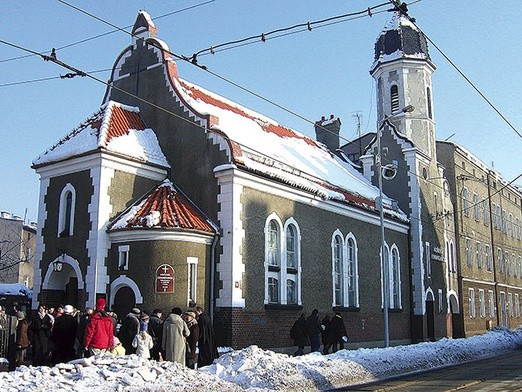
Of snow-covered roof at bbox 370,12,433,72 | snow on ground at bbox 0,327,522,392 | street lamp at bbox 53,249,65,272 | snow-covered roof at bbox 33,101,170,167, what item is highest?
snow-covered roof at bbox 370,12,433,72

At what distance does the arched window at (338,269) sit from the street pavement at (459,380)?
7.02 m

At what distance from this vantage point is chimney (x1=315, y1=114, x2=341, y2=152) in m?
39.1

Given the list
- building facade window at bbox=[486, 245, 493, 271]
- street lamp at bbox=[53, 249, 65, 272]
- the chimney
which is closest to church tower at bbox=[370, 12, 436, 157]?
the chimney

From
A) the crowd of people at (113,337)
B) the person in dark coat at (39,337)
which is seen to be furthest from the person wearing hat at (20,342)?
the person in dark coat at (39,337)

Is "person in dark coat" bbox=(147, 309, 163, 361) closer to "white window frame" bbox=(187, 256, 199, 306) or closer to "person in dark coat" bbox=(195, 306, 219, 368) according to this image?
"person in dark coat" bbox=(195, 306, 219, 368)

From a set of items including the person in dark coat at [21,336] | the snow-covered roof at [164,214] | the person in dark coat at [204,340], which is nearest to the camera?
the person in dark coat at [21,336]

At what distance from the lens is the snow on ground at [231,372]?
11656 mm

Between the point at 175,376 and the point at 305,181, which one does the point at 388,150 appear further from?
the point at 175,376

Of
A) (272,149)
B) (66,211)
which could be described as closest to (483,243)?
(272,149)

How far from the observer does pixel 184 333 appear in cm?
1463

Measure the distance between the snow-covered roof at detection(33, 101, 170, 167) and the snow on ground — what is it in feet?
30.8

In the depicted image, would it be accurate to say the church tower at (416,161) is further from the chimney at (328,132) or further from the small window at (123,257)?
the small window at (123,257)

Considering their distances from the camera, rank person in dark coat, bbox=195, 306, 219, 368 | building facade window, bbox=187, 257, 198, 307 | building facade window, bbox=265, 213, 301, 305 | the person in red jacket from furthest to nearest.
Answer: building facade window, bbox=265, 213, 301, 305, building facade window, bbox=187, 257, 198, 307, person in dark coat, bbox=195, 306, 219, 368, the person in red jacket

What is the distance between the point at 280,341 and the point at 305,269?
10.9 ft
